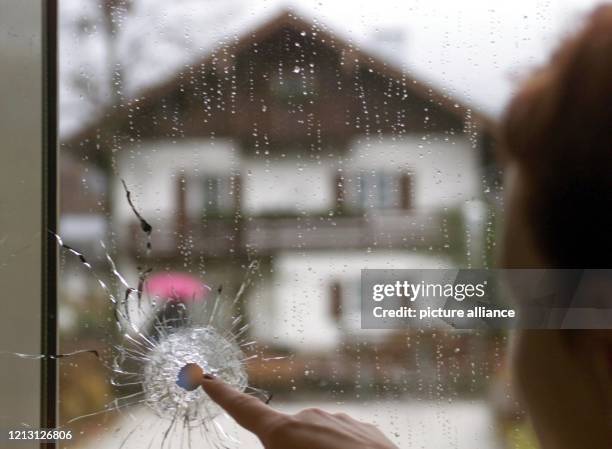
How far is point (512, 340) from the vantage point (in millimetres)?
919

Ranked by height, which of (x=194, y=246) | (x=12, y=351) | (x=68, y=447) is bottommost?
(x=68, y=447)

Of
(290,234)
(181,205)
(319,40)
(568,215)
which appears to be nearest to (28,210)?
(181,205)

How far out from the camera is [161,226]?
968 mm

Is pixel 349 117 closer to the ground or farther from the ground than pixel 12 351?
farther from the ground

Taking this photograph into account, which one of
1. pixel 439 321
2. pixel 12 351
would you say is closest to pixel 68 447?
pixel 12 351

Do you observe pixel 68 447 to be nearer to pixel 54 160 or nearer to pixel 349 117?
pixel 54 160

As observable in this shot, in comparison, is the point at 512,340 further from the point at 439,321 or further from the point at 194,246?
the point at 194,246

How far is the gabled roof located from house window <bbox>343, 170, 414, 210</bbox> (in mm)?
141

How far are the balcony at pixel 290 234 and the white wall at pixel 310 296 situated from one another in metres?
0.02

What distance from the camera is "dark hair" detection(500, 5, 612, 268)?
32.7 inches

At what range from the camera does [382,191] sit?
3.14 feet

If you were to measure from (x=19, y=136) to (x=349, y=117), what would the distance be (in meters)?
0.56

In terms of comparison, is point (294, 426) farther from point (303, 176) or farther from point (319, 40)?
point (319, 40)

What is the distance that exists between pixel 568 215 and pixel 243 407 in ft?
1.86
